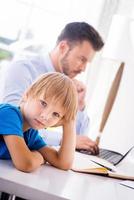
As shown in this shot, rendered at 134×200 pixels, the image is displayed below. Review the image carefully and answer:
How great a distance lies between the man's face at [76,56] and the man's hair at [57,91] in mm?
889

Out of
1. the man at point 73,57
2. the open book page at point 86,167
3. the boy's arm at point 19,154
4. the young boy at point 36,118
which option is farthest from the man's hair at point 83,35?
the boy's arm at point 19,154

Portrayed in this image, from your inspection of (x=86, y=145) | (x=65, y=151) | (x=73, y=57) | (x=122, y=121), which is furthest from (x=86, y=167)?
(x=122, y=121)

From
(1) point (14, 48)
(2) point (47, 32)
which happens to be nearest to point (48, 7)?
(2) point (47, 32)

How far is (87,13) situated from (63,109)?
1789 millimetres

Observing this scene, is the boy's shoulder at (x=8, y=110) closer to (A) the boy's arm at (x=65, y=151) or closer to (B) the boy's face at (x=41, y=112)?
(B) the boy's face at (x=41, y=112)

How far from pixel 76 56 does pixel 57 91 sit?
961 millimetres

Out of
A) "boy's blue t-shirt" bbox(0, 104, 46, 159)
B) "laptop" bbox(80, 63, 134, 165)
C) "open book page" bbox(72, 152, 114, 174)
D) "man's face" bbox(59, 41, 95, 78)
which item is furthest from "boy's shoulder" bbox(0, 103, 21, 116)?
"laptop" bbox(80, 63, 134, 165)

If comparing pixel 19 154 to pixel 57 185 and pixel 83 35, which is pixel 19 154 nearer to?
pixel 57 185

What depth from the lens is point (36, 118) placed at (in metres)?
1.14

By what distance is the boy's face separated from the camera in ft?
3.73

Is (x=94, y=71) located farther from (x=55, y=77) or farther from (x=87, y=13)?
(x=55, y=77)

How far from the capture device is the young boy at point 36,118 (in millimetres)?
1072

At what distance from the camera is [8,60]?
2678 mm

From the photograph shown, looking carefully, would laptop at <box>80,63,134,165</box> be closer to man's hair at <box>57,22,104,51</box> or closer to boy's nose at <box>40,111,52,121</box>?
man's hair at <box>57,22,104,51</box>
